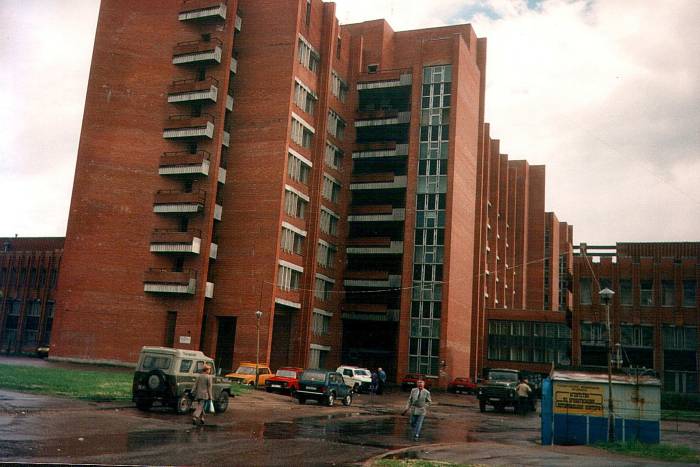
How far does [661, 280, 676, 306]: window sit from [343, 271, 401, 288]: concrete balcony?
2277 cm

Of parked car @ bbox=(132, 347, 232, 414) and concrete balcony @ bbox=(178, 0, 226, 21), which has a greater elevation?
concrete balcony @ bbox=(178, 0, 226, 21)

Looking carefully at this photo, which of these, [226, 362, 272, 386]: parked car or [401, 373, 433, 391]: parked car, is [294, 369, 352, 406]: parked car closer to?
[226, 362, 272, 386]: parked car

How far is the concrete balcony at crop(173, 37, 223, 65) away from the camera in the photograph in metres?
52.8

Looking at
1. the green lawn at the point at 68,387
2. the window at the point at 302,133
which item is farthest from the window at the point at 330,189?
the green lawn at the point at 68,387

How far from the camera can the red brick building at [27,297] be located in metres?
83.1

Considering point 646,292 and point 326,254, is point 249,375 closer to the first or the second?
point 326,254

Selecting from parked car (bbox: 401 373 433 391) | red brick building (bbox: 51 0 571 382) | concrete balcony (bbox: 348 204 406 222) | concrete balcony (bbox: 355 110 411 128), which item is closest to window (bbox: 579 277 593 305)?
red brick building (bbox: 51 0 571 382)

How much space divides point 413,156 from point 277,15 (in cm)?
1810

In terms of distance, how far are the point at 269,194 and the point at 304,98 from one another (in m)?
9.89

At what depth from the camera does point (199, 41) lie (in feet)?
177

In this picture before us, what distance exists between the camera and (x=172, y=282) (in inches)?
1987

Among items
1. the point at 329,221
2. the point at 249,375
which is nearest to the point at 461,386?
the point at 329,221

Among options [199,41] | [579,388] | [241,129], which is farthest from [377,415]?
[199,41]

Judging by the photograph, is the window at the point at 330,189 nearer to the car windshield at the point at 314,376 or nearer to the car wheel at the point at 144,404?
the car windshield at the point at 314,376
